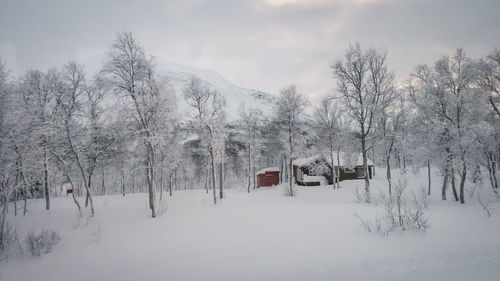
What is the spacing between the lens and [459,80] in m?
14.5

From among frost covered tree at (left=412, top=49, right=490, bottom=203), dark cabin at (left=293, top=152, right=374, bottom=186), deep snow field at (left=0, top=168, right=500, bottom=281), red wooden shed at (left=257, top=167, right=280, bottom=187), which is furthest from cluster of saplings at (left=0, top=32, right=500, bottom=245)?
red wooden shed at (left=257, top=167, right=280, bottom=187)

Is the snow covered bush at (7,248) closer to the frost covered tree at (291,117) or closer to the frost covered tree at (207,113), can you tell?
the frost covered tree at (207,113)

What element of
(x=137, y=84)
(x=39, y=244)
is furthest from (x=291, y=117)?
(x=39, y=244)

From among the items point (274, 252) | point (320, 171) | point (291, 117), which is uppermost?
point (291, 117)

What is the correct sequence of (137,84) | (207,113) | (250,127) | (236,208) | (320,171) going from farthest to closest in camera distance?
1. (250,127)
2. (320,171)
3. (207,113)
4. (236,208)
5. (137,84)

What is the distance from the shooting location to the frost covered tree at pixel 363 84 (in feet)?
52.9

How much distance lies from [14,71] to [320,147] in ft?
97.9

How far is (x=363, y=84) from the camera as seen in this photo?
16.5m

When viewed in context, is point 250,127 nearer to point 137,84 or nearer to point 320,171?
point 320,171

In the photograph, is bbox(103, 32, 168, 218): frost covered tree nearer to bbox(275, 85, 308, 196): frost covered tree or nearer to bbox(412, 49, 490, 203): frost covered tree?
bbox(275, 85, 308, 196): frost covered tree

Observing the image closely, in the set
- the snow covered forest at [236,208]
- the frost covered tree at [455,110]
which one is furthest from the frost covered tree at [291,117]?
the frost covered tree at [455,110]

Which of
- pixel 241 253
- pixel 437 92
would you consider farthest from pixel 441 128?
pixel 241 253

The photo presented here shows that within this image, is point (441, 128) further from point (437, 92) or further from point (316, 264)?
point (316, 264)

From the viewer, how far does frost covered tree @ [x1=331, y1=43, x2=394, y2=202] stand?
16109 mm
